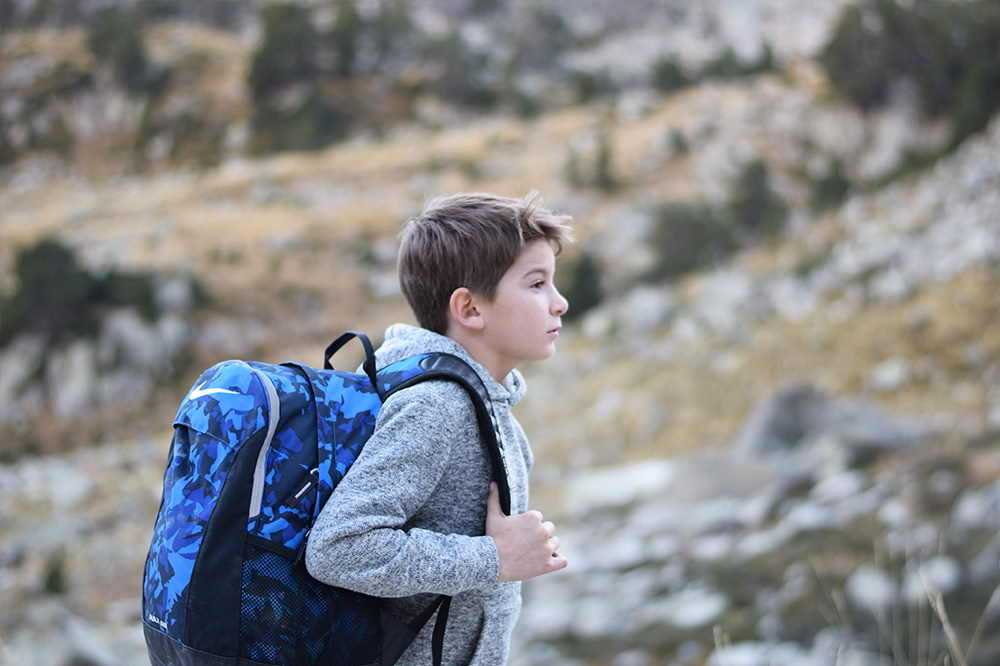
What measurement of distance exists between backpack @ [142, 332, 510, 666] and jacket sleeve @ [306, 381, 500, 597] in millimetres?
47

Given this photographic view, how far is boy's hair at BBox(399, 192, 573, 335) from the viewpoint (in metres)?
1.43

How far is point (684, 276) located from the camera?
12.0 meters

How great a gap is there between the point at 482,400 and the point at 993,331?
21.1ft

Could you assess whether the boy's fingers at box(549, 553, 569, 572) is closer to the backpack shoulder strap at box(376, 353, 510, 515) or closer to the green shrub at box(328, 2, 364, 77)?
the backpack shoulder strap at box(376, 353, 510, 515)

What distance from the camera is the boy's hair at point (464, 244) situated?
4.69 feet

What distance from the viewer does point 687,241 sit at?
44.0 feet

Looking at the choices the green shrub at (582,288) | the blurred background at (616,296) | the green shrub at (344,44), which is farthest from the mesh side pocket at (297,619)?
the green shrub at (344,44)

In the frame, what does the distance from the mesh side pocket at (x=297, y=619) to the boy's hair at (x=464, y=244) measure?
0.52 metres

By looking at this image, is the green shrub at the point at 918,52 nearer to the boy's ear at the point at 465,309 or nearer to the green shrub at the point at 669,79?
the green shrub at the point at 669,79

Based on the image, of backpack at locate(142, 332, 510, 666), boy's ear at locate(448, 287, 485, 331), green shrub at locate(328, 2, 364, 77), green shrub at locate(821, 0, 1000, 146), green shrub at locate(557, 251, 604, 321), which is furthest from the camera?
green shrub at locate(328, 2, 364, 77)

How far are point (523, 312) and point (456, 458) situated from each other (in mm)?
299

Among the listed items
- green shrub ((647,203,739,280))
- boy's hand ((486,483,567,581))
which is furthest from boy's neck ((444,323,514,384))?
green shrub ((647,203,739,280))

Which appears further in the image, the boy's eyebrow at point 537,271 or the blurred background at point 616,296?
the blurred background at point 616,296

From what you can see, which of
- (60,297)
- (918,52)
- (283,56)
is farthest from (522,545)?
(283,56)
